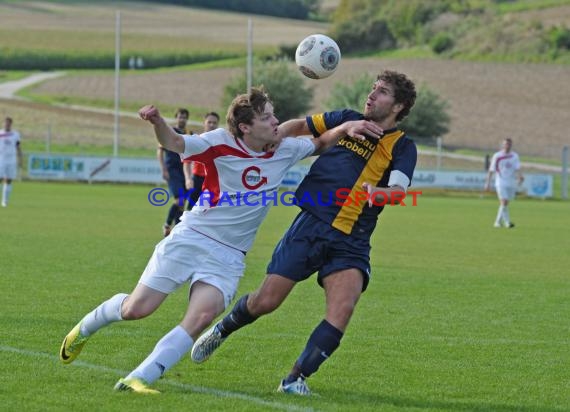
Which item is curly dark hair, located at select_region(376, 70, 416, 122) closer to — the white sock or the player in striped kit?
the player in striped kit

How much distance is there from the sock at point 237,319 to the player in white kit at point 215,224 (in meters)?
0.34

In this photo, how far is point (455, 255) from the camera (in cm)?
1688

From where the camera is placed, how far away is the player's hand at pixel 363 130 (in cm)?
681

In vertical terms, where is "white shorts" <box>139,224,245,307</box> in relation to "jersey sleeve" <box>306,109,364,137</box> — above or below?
below

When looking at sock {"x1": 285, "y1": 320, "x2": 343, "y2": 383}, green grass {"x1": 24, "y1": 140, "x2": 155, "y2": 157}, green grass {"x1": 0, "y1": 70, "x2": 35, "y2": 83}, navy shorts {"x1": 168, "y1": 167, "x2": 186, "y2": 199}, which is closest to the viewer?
sock {"x1": 285, "y1": 320, "x2": 343, "y2": 383}

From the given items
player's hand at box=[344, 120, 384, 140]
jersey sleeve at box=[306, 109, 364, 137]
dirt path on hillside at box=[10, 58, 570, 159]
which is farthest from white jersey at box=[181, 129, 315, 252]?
dirt path on hillside at box=[10, 58, 570, 159]

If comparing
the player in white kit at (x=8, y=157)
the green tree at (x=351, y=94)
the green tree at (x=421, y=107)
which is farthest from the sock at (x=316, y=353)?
the green tree at (x=421, y=107)

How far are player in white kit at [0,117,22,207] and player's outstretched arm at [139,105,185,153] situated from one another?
62.4 ft

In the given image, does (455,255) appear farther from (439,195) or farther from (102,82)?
(102,82)

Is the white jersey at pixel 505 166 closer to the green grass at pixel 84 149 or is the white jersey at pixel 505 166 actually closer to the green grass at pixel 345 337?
the green grass at pixel 345 337

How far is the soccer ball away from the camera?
7.77 m

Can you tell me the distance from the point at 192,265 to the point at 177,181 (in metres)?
11.6

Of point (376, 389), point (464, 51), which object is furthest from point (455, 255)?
point (464, 51)

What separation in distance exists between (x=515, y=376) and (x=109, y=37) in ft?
295
